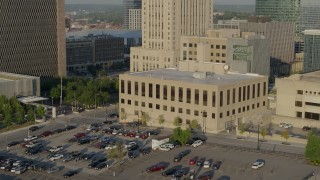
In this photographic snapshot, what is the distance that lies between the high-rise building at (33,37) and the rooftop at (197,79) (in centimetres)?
3953

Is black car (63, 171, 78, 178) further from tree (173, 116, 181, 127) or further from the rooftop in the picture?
the rooftop

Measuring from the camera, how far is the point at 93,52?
575 feet

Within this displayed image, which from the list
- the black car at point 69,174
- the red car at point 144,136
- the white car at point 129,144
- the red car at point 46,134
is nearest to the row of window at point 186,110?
the red car at point 144,136

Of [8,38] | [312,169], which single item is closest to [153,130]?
[312,169]

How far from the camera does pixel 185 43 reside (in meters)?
123

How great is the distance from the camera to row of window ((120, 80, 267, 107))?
83500 millimetres

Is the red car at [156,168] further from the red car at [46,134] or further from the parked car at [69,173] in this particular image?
the red car at [46,134]

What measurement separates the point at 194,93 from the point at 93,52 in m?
95.3

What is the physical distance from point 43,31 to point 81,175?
7121 centimetres

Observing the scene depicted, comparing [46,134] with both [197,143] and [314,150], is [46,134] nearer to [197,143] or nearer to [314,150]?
[197,143]

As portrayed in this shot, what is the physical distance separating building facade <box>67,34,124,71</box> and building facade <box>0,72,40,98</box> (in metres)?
59.6

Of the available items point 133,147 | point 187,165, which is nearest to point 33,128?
point 133,147

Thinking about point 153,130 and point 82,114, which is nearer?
point 153,130

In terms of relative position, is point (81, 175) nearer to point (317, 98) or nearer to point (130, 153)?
point (130, 153)
